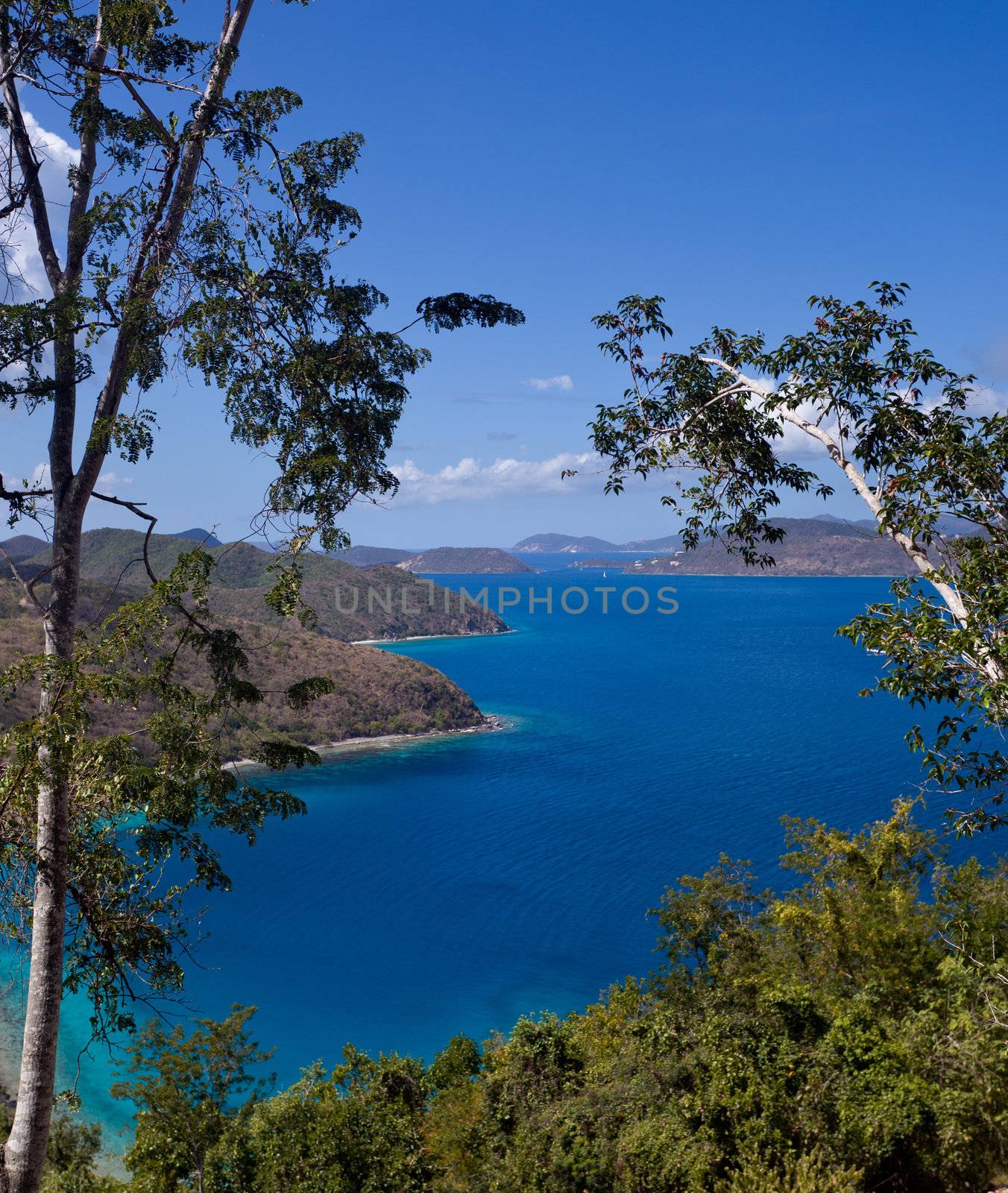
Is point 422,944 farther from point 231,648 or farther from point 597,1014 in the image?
point 231,648

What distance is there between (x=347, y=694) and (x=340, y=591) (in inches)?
1893

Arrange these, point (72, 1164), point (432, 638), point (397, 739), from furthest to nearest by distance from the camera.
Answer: point (432, 638) → point (397, 739) → point (72, 1164)

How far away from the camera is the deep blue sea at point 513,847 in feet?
111

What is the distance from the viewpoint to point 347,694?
269 feet

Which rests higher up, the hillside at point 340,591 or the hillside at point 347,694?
the hillside at point 340,591

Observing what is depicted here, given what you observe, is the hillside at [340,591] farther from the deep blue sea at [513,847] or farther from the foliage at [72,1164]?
the foliage at [72,1164]

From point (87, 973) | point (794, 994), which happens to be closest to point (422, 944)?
point (794, 994)

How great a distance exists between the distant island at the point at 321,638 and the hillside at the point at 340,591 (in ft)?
0.78

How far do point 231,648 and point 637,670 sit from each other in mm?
102107

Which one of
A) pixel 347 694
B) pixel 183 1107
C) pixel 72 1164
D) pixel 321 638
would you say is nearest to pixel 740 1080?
pixel 183 1107

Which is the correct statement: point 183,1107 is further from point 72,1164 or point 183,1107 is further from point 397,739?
point 397,739

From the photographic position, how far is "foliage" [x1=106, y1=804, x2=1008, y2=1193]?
10.5 meters

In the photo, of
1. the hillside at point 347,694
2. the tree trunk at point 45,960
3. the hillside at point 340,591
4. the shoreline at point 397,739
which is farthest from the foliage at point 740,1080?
the hillside at point 340,591

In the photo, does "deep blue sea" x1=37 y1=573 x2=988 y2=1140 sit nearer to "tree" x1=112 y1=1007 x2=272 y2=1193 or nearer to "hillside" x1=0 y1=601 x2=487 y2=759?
"hillside" x1=0 y1=601 x2=487 y2=759
